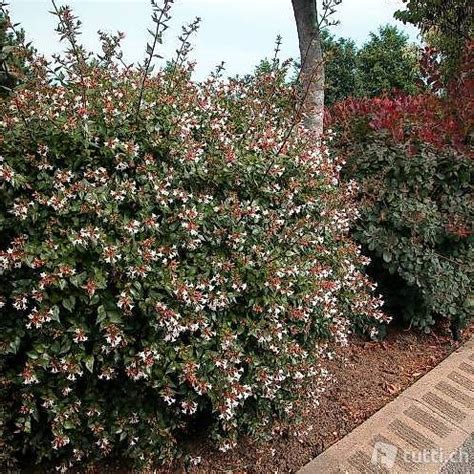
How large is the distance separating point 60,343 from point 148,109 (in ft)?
3.08

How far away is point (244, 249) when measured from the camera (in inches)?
82.2

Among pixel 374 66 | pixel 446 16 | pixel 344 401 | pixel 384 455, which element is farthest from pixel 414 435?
pixel 374 66

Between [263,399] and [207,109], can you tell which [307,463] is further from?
[207,109]

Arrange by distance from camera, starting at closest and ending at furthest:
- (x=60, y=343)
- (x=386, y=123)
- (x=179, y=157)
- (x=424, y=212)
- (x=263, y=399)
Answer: (x=60, y=343)
(x=179, y=157)
(x=263, y=399)
(x=424, y=212)
(x=386, y=123)

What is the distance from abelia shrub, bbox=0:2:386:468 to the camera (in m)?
1.82

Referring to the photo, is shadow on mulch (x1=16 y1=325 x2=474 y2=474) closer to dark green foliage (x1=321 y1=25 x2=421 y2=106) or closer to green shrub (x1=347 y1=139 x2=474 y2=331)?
green shrub (x1=347 y1=139 x2=474 y2=331)

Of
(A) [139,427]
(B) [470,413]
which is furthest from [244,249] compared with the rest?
(B) [470,413]

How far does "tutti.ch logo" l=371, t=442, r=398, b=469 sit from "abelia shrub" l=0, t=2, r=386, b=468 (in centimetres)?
40

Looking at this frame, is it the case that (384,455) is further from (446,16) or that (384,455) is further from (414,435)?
(446,16)

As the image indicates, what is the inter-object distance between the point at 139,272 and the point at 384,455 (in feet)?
4.52

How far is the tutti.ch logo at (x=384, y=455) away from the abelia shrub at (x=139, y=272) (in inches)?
15.6

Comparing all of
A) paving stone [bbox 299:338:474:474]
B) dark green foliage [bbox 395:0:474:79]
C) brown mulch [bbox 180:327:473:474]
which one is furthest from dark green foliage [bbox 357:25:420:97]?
paving stone [bbox 299:338:474:474]

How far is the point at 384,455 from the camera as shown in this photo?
230 centimetres

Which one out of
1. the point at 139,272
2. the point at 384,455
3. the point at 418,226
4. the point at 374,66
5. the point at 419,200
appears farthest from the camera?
the point at 374,66
